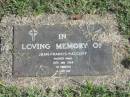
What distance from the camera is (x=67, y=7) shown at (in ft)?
15.8

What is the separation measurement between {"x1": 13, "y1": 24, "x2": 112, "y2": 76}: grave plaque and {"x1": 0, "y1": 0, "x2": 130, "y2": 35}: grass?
18 centimetres

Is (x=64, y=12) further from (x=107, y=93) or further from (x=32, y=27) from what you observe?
(x=107, y=93)

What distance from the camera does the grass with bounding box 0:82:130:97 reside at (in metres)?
4.44

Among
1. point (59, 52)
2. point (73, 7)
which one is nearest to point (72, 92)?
point (59, 52)

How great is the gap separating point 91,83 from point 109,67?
0.84ft

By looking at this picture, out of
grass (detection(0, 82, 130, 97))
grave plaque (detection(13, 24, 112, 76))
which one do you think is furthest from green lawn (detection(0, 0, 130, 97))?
grass (detection(0, 82, 130, 97))

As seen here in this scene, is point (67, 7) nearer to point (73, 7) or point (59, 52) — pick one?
point (73, 7)

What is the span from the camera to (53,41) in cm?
467

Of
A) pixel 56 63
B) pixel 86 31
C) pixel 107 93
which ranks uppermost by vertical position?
pixel 86 31

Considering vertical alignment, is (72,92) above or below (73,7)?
below

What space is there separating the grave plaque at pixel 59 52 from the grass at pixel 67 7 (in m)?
0.18

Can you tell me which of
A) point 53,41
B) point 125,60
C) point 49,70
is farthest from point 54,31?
point 125,60

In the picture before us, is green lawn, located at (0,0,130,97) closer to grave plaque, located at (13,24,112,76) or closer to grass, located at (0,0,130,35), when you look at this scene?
grass, located at (0,0,130,35)

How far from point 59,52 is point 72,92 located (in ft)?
1.47
